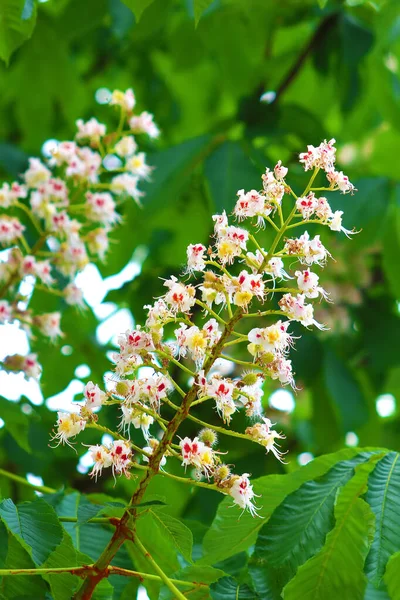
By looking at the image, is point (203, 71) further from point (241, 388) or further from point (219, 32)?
point (241, 388)

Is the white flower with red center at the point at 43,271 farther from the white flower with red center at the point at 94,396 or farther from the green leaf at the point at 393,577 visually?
the green leaf at the point at 393,577

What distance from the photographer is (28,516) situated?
1443 millimetres

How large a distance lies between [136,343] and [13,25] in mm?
938

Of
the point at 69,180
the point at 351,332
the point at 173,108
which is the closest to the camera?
the point at 69,180

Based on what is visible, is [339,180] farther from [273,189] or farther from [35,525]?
[35,525]

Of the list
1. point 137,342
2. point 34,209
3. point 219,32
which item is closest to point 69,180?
point 34,209

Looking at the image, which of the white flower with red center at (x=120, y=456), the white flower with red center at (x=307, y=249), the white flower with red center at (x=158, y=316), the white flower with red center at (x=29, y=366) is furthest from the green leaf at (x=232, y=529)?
the white flower with red center at (x=29, y=366)

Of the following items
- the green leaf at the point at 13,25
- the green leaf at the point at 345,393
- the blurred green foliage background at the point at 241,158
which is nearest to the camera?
the green leaf at the point at 13,25

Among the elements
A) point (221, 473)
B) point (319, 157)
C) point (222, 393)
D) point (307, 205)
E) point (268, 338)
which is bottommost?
point (221, 473)

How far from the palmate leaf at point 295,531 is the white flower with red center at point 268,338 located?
324 mm

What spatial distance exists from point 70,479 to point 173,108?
1.99 metres

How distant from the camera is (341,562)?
57.9 inches

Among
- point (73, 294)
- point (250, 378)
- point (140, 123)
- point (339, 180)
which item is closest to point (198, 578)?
point (250, 378)

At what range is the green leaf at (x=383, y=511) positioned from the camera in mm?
1388
